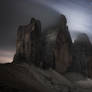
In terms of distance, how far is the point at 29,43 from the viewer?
40250 millimetres

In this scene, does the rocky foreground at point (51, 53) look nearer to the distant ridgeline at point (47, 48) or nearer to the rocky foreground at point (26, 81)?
the distant ridgeline at point (47, 48)

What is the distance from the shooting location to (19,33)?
1684 inches

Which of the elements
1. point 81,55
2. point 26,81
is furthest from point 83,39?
point 26,81

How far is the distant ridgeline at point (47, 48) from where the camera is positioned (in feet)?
131

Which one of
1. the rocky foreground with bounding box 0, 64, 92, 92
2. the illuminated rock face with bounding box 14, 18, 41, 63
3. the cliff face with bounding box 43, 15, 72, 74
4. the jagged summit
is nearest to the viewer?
the rocky foreground with bounding box 0, 64, 92, 92

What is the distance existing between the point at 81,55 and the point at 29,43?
86.3 feet

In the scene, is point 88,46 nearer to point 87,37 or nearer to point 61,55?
point 87,37

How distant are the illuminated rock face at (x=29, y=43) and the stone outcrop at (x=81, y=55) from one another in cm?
1880

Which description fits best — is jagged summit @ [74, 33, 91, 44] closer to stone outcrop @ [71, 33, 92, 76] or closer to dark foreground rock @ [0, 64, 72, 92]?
stone outcrop @ [71, 33, 92, 76]

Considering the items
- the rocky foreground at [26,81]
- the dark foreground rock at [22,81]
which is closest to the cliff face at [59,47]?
the rocky foreground at [26,81]

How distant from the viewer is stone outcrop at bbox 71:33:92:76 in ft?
182

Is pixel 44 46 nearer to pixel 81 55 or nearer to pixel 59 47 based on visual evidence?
pixel 59 47

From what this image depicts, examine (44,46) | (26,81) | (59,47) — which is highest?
(44,46)

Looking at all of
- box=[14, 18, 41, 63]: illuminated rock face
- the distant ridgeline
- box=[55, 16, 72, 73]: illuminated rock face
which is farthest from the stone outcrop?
box=[14, 18, 41, 63]: illuminated rock face
